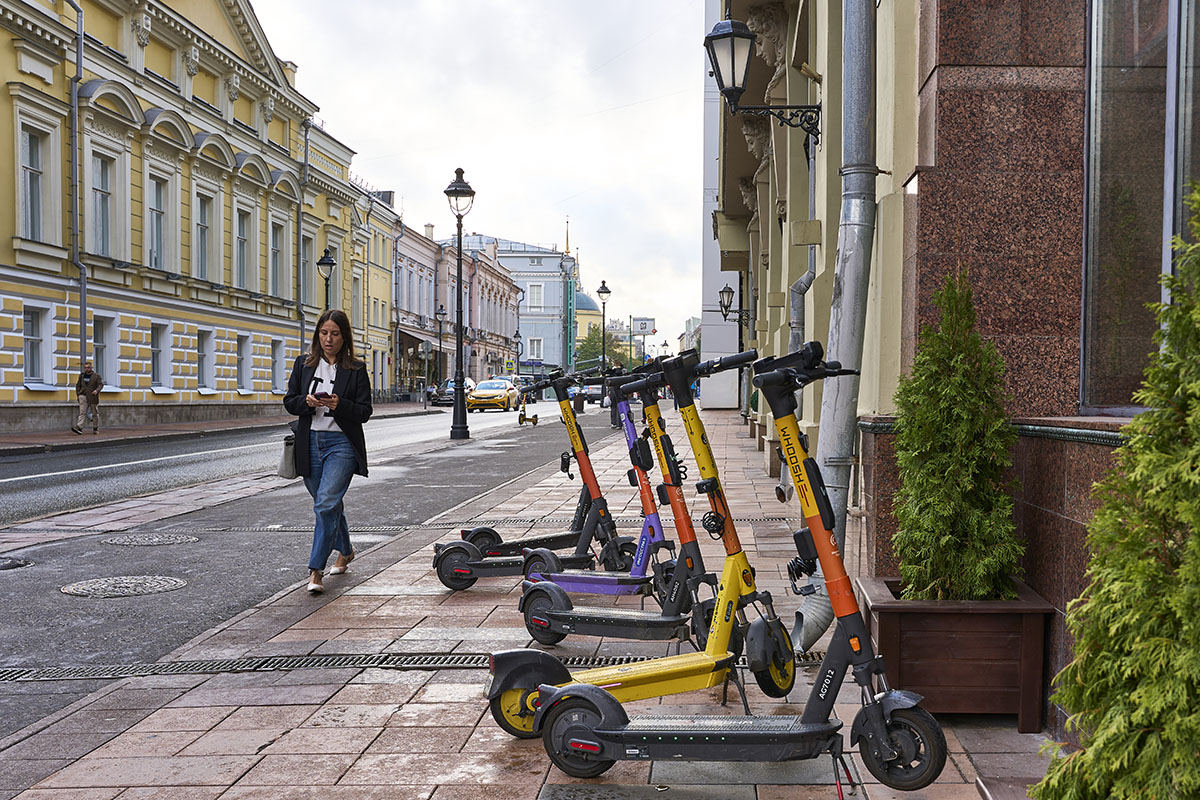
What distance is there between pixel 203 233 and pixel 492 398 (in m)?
16.6

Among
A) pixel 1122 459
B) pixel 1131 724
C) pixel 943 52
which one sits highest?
pixel 943 52

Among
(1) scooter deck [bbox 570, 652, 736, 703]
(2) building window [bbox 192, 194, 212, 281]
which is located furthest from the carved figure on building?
(2) building window [bbox 192, 194, 212, 281]

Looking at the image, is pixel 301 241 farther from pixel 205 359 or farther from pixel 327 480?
pixel 327 480

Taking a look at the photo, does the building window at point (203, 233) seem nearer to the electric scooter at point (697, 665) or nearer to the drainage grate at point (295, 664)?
the drainage grate at point (295, 664)

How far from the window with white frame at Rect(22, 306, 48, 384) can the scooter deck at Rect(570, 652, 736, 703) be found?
25.9 m

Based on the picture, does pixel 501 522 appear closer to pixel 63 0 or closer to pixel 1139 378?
pixel 1139 378

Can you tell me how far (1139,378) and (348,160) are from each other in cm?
5132

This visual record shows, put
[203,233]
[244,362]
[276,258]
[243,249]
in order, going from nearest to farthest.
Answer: [203,233] → [244,362] → [243,249] → [276,258]

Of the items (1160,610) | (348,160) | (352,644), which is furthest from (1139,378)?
(348,160)

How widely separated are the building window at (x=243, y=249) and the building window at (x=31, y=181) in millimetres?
13486

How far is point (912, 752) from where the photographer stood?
3391 mm

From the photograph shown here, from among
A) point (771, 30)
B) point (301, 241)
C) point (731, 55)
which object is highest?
point (301, 241)

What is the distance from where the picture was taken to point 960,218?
5.07m

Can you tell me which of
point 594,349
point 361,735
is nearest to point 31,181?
point 361,735
